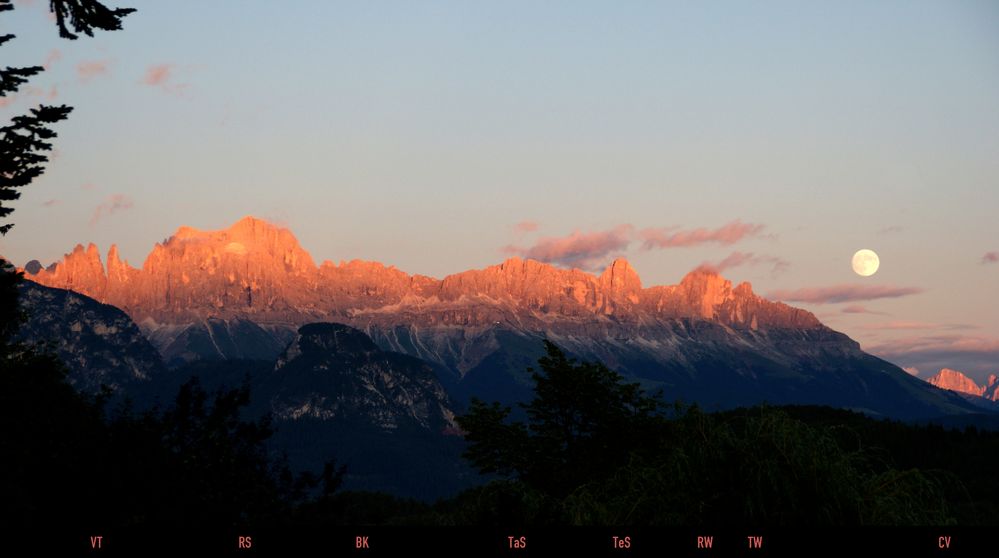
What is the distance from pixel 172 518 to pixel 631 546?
84.1 feet

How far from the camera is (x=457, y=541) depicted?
1842 centimetres

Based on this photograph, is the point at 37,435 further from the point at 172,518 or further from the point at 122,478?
the point at 172,518

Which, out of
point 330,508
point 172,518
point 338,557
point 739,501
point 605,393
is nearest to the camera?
point 338,557

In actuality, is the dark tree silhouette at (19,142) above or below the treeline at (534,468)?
above

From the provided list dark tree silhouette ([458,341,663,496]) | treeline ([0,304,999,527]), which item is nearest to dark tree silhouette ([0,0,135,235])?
treeline ([0,304,999,527])

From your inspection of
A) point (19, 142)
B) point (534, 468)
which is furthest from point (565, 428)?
point (19, 142)

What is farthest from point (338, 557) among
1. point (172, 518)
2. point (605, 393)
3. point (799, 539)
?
point (605, 393)

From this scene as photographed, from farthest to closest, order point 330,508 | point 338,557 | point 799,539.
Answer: point 330,508 < point 799,539 < point 338,557

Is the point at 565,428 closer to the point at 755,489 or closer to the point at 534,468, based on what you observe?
the point at 534,468

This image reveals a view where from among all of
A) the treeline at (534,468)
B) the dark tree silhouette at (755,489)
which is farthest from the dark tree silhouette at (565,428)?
the dark tree silhouette at (755,489)

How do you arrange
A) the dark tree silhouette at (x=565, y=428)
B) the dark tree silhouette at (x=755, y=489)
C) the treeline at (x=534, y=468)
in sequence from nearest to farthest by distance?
the dark tree silhouette at (x=755, y=489), the treeline at (x=534, y=468), the dark tree silhouette at (x=565, y=428)

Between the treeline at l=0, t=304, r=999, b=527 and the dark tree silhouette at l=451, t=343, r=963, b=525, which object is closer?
the dark tree silhouette at l=451, t=343, r=963, b=525

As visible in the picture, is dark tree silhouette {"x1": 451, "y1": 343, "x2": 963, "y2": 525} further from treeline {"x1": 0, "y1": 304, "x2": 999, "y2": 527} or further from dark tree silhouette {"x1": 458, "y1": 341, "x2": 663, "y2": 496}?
dark tree silhouette {"x1": 458, "y1": 341, "x2": 663, "y2": 496}

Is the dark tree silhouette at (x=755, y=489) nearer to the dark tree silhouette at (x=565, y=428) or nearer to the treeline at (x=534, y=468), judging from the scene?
the treeline at (x=534, y=468)
